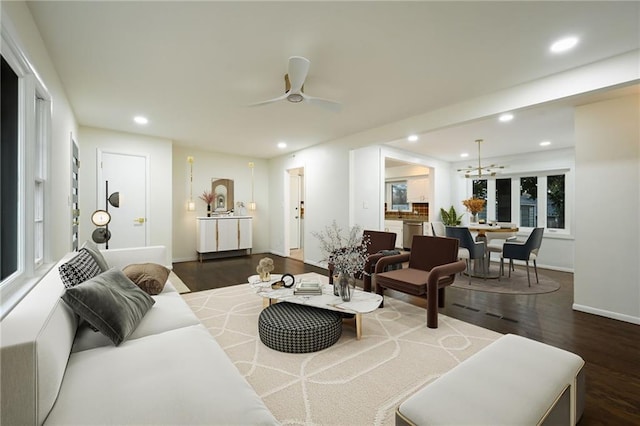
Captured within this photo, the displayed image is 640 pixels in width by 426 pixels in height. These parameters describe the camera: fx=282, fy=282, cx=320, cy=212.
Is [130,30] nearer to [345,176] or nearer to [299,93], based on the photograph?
[299,93]

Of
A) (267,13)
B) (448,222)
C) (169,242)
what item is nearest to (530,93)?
(267,13)

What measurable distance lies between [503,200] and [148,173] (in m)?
7.76

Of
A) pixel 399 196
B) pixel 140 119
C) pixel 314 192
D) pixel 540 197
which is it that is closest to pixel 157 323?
pixel 140 119

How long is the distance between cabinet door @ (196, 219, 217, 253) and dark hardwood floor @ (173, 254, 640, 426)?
1.17m

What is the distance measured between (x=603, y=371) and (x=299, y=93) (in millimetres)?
3355

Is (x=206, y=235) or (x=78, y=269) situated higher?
(x=78, y=269)

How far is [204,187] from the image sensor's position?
6645mm

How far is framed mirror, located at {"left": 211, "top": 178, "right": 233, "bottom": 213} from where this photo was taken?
267 inches

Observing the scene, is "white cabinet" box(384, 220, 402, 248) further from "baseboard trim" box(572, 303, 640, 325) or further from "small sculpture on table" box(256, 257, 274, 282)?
"small sculpture on table" box(256, 257, 274, 282)

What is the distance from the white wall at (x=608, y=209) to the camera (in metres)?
3.05

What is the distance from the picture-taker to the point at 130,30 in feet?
7.09

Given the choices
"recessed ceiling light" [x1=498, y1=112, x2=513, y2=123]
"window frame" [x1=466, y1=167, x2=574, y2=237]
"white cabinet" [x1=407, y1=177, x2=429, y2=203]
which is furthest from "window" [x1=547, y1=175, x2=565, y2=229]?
"recessed ceiling light" [x1=498, y1=112, x2=513, y2=123]

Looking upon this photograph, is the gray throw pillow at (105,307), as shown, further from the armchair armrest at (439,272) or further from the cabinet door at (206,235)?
the cabinet door at (206,235)

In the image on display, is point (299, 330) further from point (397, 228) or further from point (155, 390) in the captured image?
point (397, 228)
